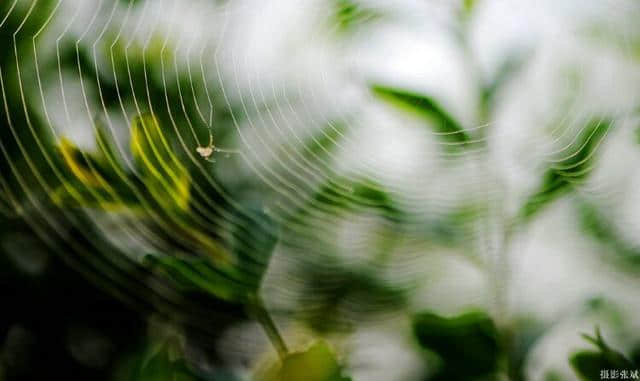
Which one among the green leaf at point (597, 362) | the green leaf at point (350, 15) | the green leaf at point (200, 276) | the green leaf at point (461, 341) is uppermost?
the green leaf at point (350, 15)

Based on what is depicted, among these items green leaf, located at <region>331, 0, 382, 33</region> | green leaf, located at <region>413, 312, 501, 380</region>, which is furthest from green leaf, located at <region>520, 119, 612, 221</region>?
green leaf, located at <region>331, 0, 382, 33</region>

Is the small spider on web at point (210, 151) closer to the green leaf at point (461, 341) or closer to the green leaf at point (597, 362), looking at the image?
the green leaf at point (461, 341)

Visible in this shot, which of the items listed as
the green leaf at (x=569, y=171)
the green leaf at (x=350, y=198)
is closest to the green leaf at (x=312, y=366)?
the green leaf at (x=350, y=198)

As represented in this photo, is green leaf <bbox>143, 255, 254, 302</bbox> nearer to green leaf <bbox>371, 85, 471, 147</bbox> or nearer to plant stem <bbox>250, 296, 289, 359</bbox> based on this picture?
plant stem <bbox>250, 296, 289, 359</bbox>

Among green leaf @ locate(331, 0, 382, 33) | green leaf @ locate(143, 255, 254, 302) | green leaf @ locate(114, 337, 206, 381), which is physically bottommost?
green leaf @ locate(114, 337, 206, 381)

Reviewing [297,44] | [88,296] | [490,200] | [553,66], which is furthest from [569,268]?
[88,296]

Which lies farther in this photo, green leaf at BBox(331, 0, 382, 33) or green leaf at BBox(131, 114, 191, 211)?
green leaf at BBox(331, 0, 382, 33)

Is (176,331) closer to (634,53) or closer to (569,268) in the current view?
(569,268)
